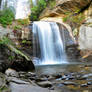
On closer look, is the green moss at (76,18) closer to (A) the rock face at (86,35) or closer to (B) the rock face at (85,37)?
(A) the rock face at (86,35)

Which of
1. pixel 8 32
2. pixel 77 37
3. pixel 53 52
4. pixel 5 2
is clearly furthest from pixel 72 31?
pixel 5 2

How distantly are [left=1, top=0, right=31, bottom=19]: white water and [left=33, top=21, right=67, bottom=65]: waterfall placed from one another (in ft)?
21.2

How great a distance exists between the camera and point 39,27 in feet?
44.8

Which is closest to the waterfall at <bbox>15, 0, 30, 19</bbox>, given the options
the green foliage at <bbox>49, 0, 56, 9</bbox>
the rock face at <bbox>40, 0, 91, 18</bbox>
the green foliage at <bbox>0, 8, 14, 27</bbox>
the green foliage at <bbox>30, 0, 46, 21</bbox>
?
the green foliage at <bbox>30, 0, 46, 21</bbox>

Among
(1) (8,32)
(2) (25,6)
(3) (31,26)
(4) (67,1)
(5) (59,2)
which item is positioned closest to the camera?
(1) (8,32)

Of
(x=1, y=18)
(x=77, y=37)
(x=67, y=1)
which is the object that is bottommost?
(x=77, y=37)

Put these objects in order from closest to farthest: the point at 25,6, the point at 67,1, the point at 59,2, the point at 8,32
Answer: the point at 8,32 → the point at 67,1 → the point at 59,2 → the point at 25,6

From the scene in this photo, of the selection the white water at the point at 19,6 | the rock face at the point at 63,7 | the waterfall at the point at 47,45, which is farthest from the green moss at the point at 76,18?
the white water at the point at 19,6

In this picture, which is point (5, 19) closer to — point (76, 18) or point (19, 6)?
point (76, 18)

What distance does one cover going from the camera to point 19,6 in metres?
20.9

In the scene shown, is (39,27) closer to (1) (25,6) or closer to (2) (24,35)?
(2) (24,35)

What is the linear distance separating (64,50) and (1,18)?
634 cm

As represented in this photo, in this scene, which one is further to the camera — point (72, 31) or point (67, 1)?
point (67, 1)

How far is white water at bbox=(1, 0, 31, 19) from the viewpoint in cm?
1967
